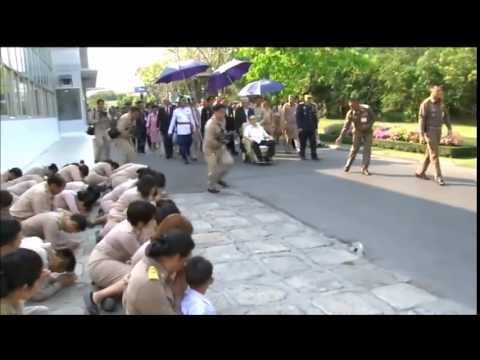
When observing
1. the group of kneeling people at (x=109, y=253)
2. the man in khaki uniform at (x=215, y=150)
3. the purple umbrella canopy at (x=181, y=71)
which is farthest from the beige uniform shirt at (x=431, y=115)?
the purple umbrella canopy at (x=181, y=71)

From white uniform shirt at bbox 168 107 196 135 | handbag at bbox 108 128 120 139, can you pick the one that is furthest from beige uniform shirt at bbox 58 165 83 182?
white uniform shirt at bbox 168 107 196 135

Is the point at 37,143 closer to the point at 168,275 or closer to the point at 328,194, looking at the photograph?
the point at 328,194

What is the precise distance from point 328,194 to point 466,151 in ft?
18.6

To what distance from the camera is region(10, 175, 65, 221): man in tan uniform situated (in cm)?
550

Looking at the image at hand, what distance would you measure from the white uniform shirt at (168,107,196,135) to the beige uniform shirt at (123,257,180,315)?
9.47 m

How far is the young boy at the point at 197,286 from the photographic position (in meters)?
3.22

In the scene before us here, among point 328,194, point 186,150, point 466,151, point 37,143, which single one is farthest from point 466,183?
point 37,143

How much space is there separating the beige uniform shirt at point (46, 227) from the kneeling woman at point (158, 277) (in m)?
2.30

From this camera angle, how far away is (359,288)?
14.4 ft

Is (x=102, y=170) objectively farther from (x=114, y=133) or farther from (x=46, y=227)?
(x=46, y=227)

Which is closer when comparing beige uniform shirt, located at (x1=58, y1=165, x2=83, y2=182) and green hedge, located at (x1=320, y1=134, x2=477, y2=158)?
beige uniform shirt, located at (x1=58, y1=165, x2=83, y2=182)

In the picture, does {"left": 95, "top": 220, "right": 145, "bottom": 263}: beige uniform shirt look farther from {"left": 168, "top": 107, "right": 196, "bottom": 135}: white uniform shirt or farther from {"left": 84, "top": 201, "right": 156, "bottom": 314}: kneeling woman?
{"left": 168, "top": 107, "right": 196, "bottom": 135}: white uniform shirt

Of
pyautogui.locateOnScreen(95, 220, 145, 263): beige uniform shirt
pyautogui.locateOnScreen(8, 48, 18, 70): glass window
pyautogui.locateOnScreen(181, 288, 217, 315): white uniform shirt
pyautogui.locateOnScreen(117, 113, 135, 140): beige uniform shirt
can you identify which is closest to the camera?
pyautogui.locateOnScreen(181, 288, 217, 315): white uniform shirt

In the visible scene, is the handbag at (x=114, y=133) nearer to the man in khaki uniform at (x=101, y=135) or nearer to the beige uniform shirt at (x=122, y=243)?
the man in khaki uniform at (x=101, y=135)
